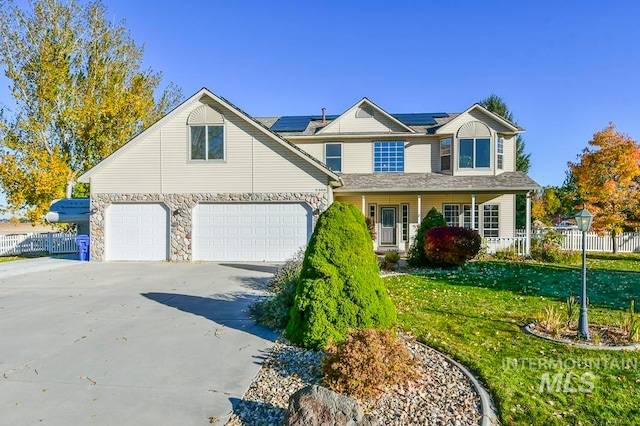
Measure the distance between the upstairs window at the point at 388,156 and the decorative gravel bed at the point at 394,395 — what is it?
14675 millimetres

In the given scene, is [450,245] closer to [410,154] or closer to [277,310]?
[410,154]

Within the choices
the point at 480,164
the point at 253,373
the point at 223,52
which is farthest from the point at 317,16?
the point at 253,373

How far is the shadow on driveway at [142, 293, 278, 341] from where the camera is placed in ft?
20.0

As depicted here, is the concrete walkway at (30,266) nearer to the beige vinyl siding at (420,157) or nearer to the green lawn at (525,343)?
the green lawn at (525,343)

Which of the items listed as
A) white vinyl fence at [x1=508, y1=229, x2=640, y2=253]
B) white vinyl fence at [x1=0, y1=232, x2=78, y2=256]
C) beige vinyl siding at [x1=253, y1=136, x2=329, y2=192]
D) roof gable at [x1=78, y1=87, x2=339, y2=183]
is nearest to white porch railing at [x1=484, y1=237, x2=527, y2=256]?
white vinyl fence at [x1=508, y1=229, x2=640, y2=253]

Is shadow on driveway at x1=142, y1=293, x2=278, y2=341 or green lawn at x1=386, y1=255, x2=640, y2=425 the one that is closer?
green lawn at x1=386, y1=255, x2=640, y2=425

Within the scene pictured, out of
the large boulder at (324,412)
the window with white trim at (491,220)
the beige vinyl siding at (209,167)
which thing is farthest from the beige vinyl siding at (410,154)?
the large boulder at (324,412)

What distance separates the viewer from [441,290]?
9438 mm

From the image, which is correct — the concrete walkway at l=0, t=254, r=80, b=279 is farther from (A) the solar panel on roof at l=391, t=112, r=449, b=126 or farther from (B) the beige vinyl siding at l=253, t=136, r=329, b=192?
(A) the solar panel on roof at l=391, t=112, r=449, b=126

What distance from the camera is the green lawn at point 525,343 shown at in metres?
3.77

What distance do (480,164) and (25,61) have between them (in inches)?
970

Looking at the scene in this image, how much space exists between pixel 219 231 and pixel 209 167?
261cm

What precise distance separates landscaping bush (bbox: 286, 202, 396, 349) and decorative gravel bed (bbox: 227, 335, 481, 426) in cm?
37

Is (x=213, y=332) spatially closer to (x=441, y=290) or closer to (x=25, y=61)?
(x=441, y=290)
